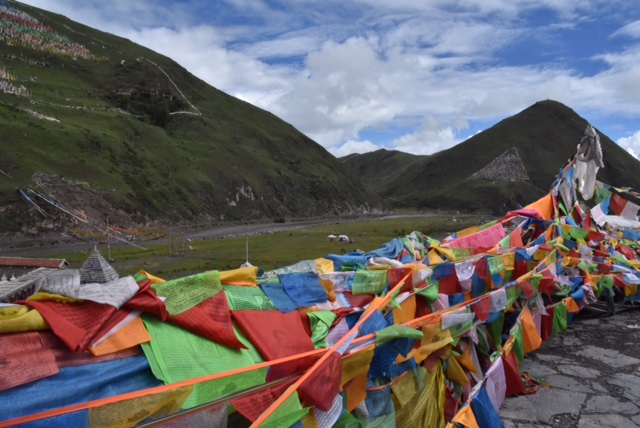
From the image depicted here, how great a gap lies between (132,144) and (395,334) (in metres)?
65.3

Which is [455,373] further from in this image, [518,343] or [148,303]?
[148,303]

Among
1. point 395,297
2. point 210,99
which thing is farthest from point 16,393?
point 210,99

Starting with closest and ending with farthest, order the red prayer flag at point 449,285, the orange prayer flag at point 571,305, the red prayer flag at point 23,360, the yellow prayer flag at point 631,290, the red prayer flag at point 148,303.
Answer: the red prayer flag at point 23,360 < the red prayer flag at point 148,303 < the red prayer flag at point 449,285 < the orange prayer flag at point 571,305 < the yellow prayer flag at point 631,290

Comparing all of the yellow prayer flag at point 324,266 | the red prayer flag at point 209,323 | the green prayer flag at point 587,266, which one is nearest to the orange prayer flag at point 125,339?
the red prayer flag at point 209,323

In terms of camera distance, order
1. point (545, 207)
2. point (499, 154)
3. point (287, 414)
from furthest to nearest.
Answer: point (499, 154) → point (545, 207) → point (287, 414)

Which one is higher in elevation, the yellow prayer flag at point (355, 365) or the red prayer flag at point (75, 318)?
the red prayer flag at point (75, 318)

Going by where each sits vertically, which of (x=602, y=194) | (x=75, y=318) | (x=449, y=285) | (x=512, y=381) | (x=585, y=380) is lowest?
(x=585, y=380)

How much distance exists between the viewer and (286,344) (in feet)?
13.0

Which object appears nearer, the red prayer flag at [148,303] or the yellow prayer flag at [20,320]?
the yellow prayer flag at [20,320]

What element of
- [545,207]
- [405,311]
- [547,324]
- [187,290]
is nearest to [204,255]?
[545,207]

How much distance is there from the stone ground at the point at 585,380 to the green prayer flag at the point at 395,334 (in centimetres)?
204

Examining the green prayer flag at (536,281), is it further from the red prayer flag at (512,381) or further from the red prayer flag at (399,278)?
the red prayer flag at (399,278)

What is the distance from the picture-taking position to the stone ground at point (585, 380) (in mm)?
5555

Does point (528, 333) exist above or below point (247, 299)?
below
